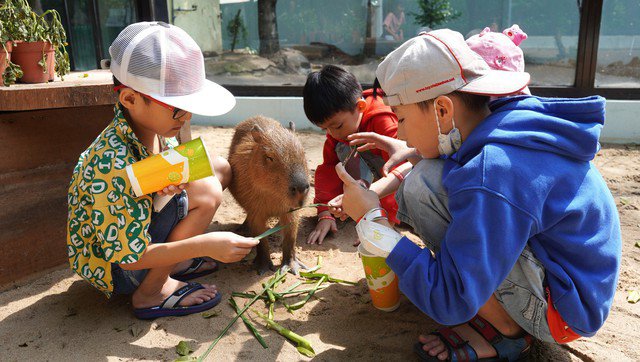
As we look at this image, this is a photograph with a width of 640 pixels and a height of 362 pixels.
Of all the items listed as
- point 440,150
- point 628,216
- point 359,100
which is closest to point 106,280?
point 440,150

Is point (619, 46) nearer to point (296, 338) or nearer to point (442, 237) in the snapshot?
point (442, 237)

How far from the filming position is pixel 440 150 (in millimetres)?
1843

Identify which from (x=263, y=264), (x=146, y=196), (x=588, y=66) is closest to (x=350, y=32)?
(x=588, y=66)

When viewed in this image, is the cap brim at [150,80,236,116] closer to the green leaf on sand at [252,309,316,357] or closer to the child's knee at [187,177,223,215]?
the child's knee at [187,177,223,215]

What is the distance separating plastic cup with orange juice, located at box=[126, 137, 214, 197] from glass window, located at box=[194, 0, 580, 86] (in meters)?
4.44

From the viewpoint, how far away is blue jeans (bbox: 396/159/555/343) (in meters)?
1.72

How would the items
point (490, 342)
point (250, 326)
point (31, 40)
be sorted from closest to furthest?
point (490, 342)
point (250, 326)
point (31, 40)

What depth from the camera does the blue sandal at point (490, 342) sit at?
1912 mm

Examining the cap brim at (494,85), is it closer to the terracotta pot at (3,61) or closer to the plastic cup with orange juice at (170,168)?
the plastic cup with orange juice at (170,168)

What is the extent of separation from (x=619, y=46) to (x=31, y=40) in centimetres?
564

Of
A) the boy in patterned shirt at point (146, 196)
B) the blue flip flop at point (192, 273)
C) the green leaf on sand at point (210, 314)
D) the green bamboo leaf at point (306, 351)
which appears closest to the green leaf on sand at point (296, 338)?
the green bamboo leaf at point (306, 351)

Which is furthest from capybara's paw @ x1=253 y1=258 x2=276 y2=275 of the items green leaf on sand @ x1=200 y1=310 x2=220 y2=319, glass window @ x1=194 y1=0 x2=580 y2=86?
glass window @ x1=194 y1=0 x2=580 y2=86

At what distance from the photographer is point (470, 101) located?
1.82 metres

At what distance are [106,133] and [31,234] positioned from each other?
0.93 meters
